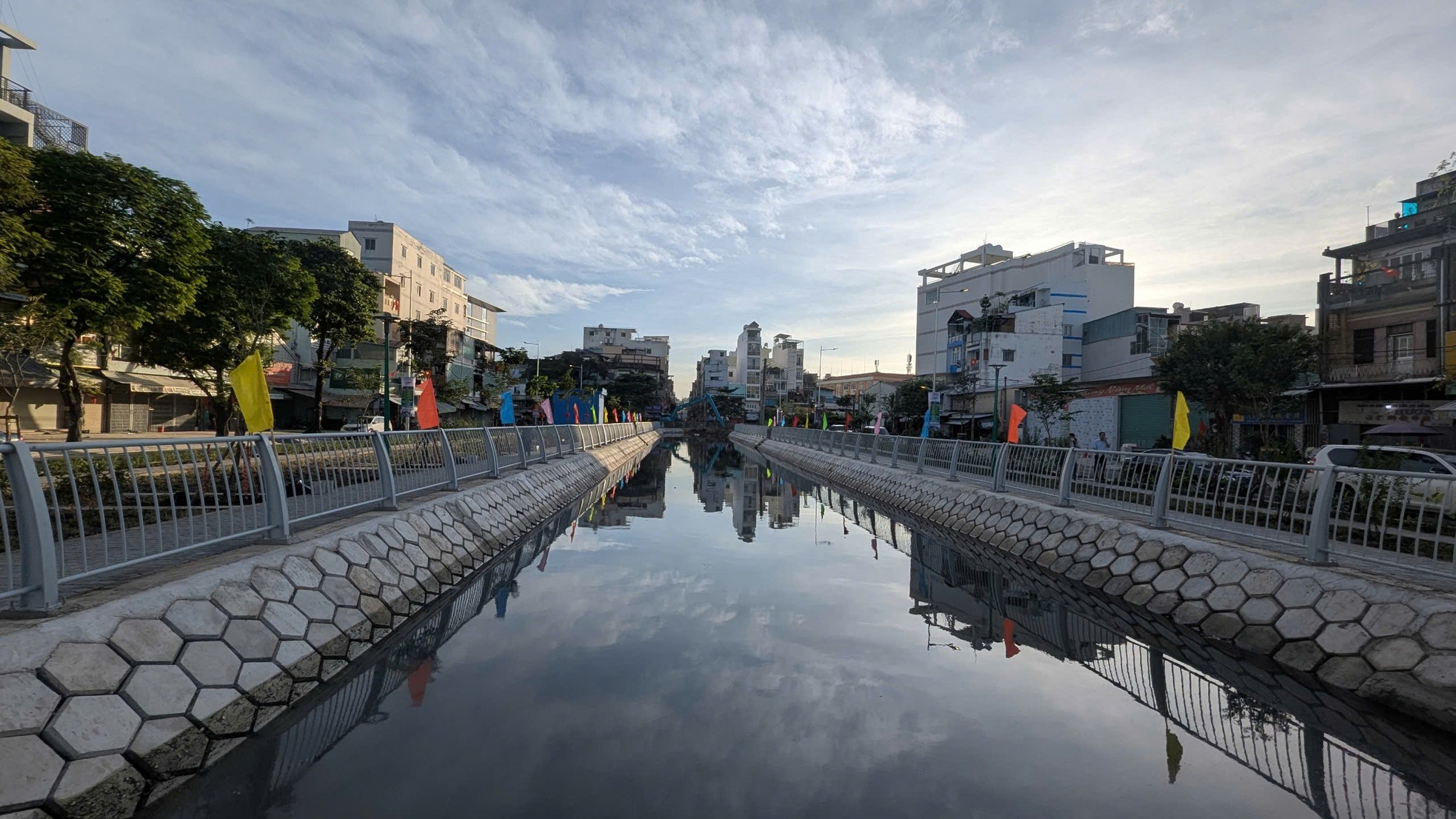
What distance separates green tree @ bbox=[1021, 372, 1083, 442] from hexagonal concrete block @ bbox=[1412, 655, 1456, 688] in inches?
1196

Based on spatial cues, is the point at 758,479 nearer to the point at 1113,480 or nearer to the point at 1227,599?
the point at 1113,480

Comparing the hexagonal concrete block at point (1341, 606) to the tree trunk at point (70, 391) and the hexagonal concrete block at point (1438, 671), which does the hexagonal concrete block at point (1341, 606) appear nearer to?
the hexagonal concrete block at point (1438, 671)

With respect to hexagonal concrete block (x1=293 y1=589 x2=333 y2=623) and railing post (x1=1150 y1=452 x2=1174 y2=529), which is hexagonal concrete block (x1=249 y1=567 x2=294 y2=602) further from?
railing post (x1=1150 y1=452 x2=1174 y2=529)

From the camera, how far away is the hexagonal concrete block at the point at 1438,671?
448 centimetres

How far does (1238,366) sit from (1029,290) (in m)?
35.0

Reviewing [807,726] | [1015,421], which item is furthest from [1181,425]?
[807,726]

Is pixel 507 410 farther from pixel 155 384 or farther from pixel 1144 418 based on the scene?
pixel 1144 418

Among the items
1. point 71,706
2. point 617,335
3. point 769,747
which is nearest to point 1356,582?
point 769,747

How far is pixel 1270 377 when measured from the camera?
76.4ft

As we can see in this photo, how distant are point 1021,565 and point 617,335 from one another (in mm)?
121075

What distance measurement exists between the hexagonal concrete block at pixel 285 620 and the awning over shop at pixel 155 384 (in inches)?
1305

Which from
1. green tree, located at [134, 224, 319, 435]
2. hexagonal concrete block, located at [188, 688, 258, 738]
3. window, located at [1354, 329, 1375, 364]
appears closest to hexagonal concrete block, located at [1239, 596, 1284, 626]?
hexagonal concrete block, located at [188, 688, 258, 738]

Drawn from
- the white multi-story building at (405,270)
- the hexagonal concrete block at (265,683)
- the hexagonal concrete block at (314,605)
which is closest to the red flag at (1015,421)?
the hexagonal concrete block at (314,605)

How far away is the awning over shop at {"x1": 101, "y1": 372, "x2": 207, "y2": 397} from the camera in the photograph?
29.9 metres
